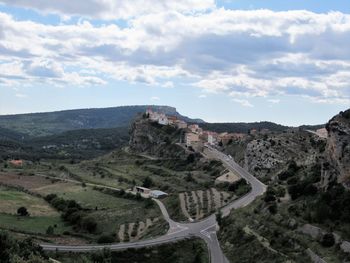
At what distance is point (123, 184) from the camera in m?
151

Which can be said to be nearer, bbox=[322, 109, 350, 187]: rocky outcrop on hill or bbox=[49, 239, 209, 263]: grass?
bbox=[49, 239, 209, 263]: grass

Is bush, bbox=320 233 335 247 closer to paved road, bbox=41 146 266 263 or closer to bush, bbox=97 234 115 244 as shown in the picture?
paved road, bbox=41 146 266 263

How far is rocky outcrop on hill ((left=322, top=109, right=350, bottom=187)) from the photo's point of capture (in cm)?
7125

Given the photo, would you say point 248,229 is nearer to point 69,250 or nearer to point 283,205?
point 283,205

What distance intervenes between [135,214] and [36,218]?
2091cm

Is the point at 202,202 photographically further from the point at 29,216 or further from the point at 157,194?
the point at 29,216

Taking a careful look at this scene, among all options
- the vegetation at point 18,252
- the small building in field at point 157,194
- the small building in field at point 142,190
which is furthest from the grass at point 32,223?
the vegetation at point 18,252

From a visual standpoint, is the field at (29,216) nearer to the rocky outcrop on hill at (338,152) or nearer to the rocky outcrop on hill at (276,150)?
the rocky outcrop on hill at (338,152)

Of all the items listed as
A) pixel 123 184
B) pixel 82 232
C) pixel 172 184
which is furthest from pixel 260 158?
pixel 82 232

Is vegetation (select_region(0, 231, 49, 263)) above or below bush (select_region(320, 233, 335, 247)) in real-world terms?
below

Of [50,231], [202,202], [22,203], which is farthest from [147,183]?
[50,231]

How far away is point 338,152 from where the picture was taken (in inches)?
2911

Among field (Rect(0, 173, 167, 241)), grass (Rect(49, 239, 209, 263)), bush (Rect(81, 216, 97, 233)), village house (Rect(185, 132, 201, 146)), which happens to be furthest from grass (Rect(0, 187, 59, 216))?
village house (Rect(185, 132, 201, 146))

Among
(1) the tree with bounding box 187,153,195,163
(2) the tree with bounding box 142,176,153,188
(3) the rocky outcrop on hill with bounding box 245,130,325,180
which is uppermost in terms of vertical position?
(3) the rocky outcrop on hill with bounding box 245,130,325,180
